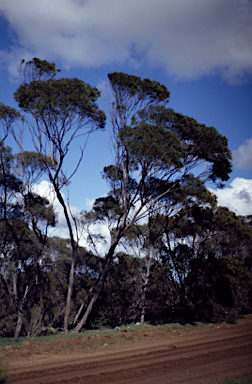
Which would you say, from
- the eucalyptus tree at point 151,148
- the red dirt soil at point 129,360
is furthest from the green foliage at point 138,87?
the red dirt soil at point 129,360

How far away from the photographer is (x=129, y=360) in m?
7.49

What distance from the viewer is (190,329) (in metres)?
14.1

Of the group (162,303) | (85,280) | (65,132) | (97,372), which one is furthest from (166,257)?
(97,372)

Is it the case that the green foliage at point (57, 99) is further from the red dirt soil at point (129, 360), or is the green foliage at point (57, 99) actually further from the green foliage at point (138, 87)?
the red dirt soil at point (129, 360)

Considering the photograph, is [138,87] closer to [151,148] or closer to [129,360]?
[151,148]

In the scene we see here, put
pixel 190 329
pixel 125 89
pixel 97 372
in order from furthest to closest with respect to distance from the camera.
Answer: pixel 125 89 < pixel 190 329 < pixel 97 372

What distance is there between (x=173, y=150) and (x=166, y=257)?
978cm

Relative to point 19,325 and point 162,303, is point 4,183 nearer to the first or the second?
point 19,325

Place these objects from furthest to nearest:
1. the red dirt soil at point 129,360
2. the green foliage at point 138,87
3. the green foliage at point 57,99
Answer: the green foliage at point 138,87 < the green foliage at point 57,99 < the red dirt soil at point 129,360

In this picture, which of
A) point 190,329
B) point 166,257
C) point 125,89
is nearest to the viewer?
point 190,329

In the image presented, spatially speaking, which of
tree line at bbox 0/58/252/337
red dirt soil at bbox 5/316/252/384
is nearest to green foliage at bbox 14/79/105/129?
tree line at bbox 0/58/252/337

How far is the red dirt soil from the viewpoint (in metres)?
5.79

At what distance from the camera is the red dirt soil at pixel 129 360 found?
579 cm

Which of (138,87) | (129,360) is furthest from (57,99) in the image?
(129,360)
